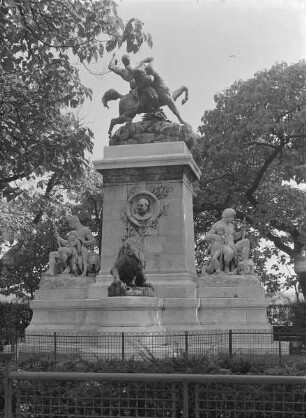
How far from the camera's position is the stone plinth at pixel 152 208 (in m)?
17.6

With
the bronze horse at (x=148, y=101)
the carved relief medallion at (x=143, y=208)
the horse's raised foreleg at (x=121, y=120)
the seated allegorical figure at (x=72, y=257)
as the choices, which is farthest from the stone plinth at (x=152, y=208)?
the bronze horse at (x=148, y=101)

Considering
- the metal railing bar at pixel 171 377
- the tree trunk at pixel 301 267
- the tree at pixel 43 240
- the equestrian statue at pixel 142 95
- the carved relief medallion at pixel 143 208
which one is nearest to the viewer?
the metal railing bar at pixel 171 377

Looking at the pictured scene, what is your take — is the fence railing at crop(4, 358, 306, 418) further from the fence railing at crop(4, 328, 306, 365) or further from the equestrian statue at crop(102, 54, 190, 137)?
the equestrian statue at crop(102, 54, 190, 137)

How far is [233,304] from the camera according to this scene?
16.8 m

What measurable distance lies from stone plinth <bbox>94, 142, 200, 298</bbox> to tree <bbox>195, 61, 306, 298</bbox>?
9631 millimetres

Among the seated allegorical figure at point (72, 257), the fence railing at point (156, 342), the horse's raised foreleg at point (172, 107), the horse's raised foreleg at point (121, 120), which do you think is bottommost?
the fence railing at point (156, 342)

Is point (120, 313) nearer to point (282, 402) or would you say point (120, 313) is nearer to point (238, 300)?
point (238, 300)

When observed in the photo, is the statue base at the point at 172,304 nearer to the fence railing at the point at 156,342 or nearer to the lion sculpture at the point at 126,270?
the lion sculpture at the point at 126,270

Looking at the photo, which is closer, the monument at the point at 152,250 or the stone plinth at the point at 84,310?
the stone plinth at the point at 84,310

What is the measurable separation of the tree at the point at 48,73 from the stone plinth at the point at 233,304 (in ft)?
21.6

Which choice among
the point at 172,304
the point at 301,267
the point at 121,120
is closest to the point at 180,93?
the point at 121,120

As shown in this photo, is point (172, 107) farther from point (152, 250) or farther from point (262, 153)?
point (262, 153)

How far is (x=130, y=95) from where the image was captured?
1997 centimetres

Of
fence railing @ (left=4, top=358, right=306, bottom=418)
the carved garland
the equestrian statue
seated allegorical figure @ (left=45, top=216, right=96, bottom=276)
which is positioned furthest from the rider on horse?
fence railing @ (left=4, top=358, right=306, bottom=418)
